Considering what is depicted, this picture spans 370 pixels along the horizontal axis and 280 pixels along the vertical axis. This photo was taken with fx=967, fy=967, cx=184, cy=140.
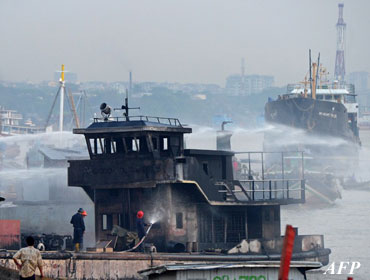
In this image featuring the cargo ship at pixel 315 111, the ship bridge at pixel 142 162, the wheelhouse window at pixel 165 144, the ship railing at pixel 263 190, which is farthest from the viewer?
the cargo ship at pixel 315 111

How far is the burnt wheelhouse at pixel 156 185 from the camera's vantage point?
39750 millimetres

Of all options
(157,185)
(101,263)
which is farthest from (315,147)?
(101,263)

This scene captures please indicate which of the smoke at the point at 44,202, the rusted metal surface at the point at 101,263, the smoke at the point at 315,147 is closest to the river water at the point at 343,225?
the smoke at the point at 315,147

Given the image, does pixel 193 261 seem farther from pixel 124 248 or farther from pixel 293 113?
pixel 293 113

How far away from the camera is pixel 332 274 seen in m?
51.0

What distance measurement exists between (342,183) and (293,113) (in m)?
13.7

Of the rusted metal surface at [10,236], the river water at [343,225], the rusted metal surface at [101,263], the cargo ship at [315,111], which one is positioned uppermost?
the cargo ship at [315,111]

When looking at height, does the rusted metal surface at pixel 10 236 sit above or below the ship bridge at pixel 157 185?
below

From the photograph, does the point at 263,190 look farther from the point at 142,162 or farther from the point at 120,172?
the point at 120,172

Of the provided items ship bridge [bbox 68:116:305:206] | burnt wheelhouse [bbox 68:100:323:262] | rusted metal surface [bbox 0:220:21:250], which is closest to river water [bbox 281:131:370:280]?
burnt wheelhouse [bbox 68:100:323:262]

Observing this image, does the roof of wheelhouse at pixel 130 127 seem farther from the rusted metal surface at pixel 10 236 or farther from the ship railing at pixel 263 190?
the rusted metal surface at pixel 10 236

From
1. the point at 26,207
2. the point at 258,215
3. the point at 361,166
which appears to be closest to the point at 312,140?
the point at 361,166

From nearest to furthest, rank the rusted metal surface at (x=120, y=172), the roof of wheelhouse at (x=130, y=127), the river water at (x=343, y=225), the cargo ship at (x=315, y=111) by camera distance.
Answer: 1. the rusted metal surface at (x=120, y=172)
2. the roof of wheelhouse at (x=130, y=127)
3. the river water at (x=343, y=225)
4. the cargo ship at (x=315, y=111)

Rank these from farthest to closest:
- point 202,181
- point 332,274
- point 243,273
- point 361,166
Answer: point 361,166 < point 332,274 < point 202,181 < point 243,273
